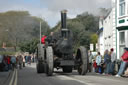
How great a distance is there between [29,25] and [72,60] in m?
87.2

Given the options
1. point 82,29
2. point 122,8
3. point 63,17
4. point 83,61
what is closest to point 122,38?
point 122,8

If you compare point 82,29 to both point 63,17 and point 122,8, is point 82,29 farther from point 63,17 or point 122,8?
point 63,17

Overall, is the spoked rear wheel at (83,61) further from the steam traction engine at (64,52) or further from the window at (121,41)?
the window at (121,41)

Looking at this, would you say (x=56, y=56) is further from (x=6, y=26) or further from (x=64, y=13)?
(x=6, y=26)

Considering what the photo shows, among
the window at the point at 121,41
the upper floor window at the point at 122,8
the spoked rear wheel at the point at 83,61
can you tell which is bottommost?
the spoked rear wheel at the point at 83,61

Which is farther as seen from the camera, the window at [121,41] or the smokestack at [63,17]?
the window at [121,41]

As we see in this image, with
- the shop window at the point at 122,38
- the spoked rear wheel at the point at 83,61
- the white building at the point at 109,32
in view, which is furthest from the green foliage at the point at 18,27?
the spoked rear wheel at the point at 83,61

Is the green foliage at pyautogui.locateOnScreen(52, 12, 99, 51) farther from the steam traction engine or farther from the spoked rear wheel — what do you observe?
the spoked rear wheel

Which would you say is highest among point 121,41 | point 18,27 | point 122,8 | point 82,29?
point 18,27

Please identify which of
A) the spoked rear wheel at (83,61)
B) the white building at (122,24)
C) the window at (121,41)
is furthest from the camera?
the window at (121,41)

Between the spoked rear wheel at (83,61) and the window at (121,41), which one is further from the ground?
the window at (121,41)

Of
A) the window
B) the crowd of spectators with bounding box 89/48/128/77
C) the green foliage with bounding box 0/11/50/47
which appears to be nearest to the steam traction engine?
the crowd of spectators with bounding box 89/48/128/77

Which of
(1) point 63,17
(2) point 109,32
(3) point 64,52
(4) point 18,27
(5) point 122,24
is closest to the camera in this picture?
(3) point 64,52

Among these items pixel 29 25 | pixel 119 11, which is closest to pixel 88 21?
pixel 29 25
